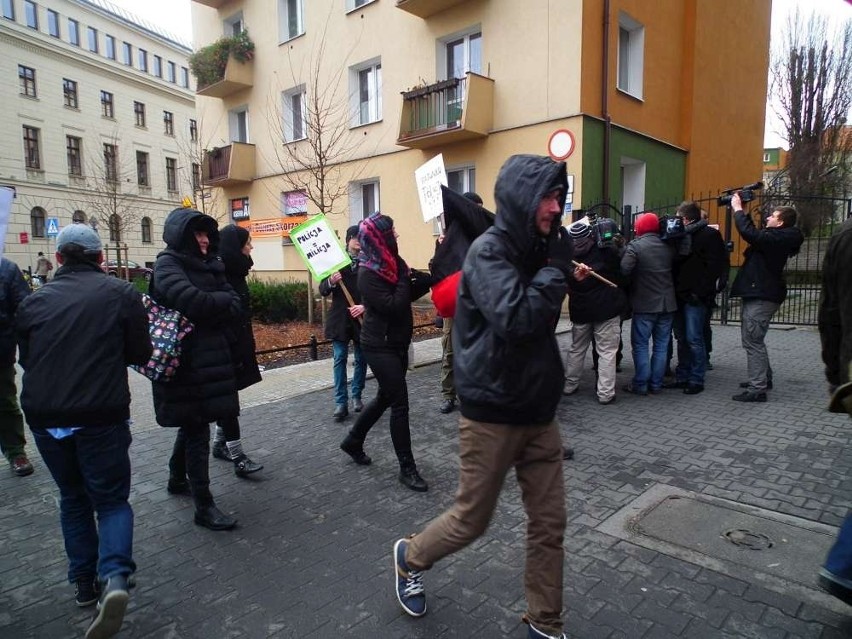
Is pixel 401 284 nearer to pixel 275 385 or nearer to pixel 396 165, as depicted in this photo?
pixel 275 385

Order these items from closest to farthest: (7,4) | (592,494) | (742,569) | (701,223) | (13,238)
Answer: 1. (742,569)
2. (592,494)
3. (701,223)
4. (13,238)
5. (7,4)

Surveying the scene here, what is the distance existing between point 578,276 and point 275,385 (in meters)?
5.14

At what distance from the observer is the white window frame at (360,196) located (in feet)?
54.3

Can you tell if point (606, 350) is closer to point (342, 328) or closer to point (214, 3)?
point (342, 328)

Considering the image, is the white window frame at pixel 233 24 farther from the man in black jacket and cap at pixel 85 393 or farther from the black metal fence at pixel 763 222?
the man in black jacket and cap at pixel 85 393

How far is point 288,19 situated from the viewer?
18141mm

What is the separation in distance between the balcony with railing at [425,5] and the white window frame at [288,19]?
539 cm

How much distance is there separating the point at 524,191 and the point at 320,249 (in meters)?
3.71

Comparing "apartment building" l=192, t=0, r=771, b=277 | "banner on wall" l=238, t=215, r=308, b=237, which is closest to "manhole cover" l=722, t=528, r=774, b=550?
"apartment building" l=192, t=0, r=771, b=277

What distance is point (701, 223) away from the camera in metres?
6.54

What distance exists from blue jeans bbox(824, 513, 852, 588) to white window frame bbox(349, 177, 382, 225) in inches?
585

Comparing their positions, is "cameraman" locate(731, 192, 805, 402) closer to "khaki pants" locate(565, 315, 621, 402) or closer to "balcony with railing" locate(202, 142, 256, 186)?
"khaki pants" locate(565, 315, 621, 402)

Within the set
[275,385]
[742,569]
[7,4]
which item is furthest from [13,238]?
[742,569]

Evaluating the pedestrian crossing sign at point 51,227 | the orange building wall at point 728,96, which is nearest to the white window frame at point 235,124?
the pedestrian crossing sign at point 51,227
